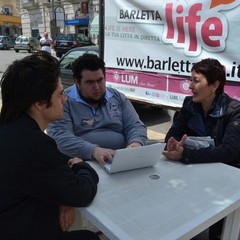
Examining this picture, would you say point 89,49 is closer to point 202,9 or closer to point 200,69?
point 202,9

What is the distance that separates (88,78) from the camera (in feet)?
7.49

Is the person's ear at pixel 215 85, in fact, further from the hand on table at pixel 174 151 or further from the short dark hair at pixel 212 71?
the hand on table at pixel 174 151

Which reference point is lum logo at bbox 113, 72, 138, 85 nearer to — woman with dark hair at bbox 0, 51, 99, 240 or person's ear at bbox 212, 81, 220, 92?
person's ear at bbox 212, 81, 220, 92

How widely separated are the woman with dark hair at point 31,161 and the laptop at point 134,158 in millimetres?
327

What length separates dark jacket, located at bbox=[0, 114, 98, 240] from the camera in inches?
45.8

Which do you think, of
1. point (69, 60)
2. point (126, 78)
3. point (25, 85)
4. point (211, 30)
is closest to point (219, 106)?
point (25, 85)

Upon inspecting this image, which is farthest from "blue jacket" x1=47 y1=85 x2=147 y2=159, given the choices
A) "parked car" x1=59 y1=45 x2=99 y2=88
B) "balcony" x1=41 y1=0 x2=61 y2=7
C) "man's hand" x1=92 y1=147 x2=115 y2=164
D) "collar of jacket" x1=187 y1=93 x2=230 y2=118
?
"balcony" x1=41 y1=0 x2=61 y2=7

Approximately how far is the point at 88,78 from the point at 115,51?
238 cm

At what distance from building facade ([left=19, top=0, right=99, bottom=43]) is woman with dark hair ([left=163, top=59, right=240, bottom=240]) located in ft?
82.6

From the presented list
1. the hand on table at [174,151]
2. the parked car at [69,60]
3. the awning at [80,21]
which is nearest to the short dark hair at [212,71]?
the hand on table at [174,151]

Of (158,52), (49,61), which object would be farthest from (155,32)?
(49,61)

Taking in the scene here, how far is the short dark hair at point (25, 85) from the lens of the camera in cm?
122

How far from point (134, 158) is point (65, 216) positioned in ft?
1.50

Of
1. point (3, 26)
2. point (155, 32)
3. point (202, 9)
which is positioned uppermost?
point (202, 9)
